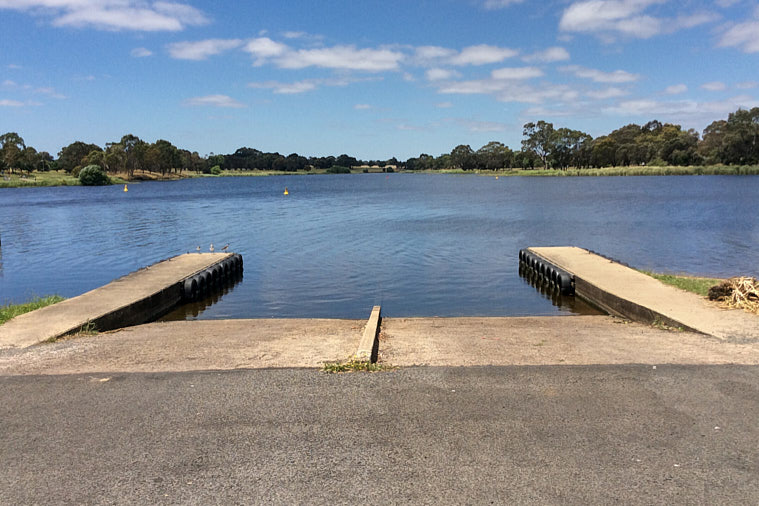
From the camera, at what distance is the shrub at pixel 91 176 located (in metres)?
143

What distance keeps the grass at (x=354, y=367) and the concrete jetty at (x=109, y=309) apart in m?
5.47

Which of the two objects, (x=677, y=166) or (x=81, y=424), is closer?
(x=81, y=424)

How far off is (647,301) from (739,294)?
183 centimetres

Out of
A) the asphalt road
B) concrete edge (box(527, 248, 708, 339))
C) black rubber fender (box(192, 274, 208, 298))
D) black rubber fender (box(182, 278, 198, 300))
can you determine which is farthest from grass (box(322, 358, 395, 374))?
black rubber fender (box(192, 274, 208, 298))

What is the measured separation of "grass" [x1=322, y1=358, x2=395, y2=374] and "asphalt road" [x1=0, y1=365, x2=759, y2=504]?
24 cm

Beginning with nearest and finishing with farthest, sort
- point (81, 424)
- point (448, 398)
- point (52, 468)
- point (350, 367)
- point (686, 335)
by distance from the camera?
point (52, 468) < point (81, 424) < point (448, 398) < point (350, 367) < point (686, 335)

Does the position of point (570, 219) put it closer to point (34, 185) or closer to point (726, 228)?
point (726, 228)

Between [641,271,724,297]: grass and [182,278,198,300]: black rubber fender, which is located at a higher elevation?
[641,271,724,297]: grass

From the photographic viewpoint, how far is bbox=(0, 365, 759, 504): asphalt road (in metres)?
4.76

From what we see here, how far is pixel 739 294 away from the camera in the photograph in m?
11.7

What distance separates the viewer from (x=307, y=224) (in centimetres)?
4616

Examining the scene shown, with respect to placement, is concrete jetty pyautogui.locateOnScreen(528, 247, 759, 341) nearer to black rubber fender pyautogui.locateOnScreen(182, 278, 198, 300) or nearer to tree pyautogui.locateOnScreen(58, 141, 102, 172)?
black rubber fender pyautogui.locateOnScreen(182, 278, 198, 300)

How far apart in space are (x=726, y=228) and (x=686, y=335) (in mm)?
32214

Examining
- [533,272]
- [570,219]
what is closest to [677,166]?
[570,219]
